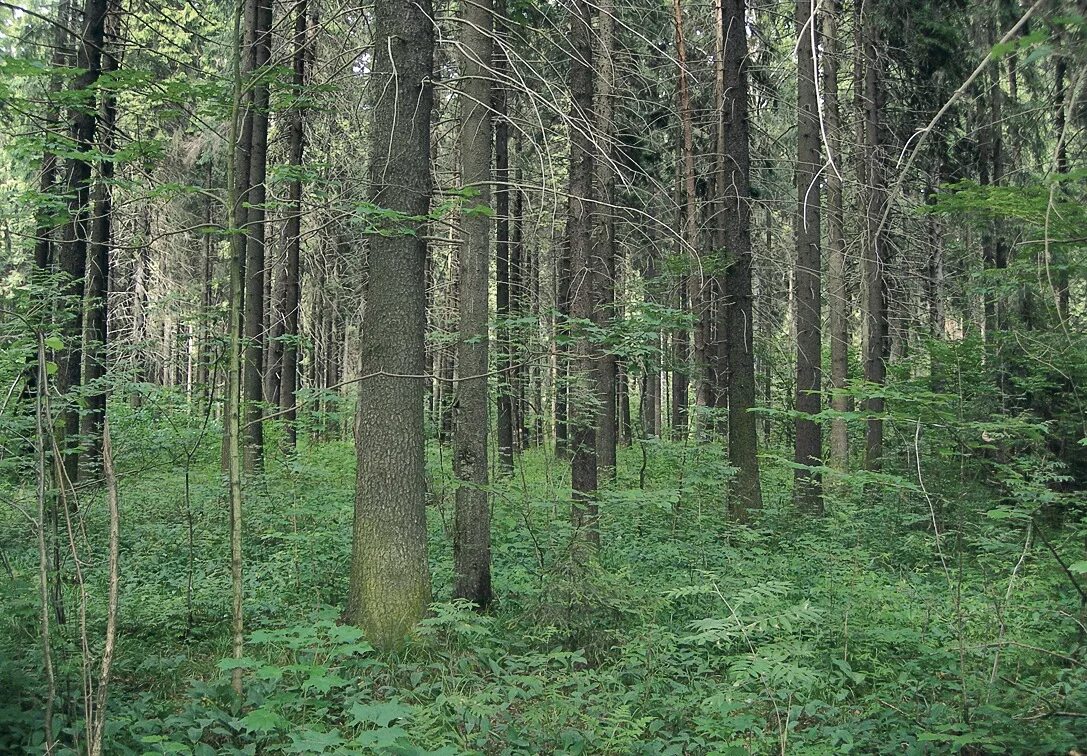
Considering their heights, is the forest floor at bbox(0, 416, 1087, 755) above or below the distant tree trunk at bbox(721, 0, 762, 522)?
below

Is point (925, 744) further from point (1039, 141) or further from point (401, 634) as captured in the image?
point (1039, 141)

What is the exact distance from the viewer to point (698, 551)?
9352 mm

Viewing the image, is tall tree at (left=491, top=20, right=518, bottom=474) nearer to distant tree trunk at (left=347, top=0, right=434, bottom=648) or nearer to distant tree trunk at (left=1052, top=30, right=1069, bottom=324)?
distant tree trunk at (left=347, top=0, right=434, bottom=648)

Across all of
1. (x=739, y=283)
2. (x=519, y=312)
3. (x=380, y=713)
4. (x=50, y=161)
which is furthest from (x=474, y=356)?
(x=739, y=283)

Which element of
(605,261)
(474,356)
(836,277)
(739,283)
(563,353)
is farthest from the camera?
(836,277)

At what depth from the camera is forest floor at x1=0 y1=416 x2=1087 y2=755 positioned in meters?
4.45

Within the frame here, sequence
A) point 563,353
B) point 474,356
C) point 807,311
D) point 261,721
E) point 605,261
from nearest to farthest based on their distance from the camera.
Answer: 1. point 261,721
2. point 563,353
3. point 474,356
4. point 605,261
5. point 807,311

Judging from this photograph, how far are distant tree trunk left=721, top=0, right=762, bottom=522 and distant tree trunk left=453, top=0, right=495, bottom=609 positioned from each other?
522 centimetres

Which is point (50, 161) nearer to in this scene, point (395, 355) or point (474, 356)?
point (395, 355)

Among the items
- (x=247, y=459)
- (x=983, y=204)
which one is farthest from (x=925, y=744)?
(x=247, y=459)

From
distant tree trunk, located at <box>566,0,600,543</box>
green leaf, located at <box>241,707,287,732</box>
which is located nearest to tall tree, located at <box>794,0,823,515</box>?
distant tree trunk, located at <box>566,0,600,543</box>

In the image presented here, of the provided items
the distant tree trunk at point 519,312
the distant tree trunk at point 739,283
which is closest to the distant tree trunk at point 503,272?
the distant tree trunk at point 519,312

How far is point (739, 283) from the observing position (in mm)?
11609

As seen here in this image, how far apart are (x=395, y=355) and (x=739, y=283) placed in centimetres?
708
